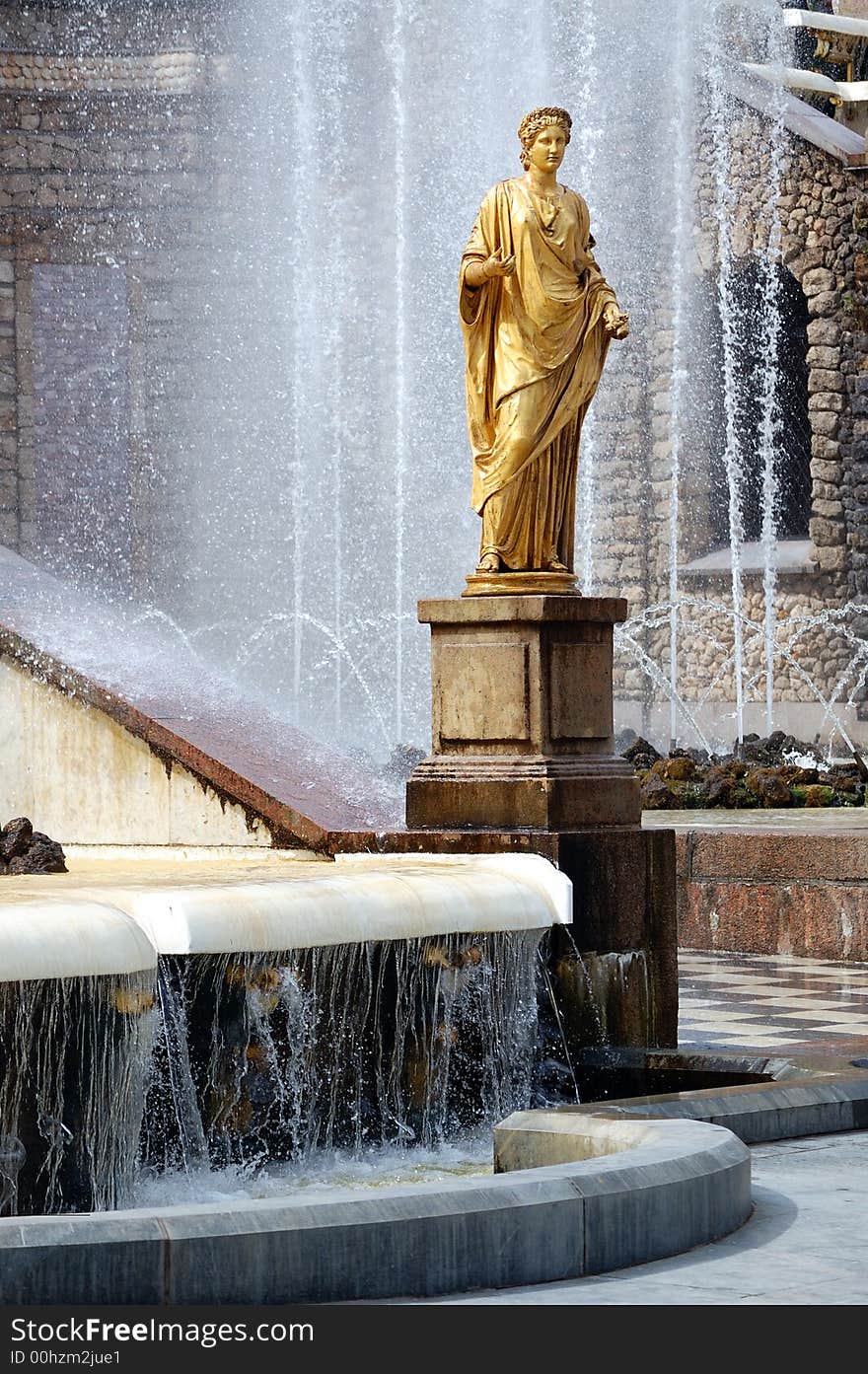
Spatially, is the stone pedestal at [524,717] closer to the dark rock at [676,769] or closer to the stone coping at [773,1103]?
the stone coping at [773,1103]

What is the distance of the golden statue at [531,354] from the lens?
796cm

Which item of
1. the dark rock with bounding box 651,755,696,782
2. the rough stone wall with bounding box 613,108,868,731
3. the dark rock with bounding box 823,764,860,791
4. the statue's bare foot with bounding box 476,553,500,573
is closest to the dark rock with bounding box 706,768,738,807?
the dark rock with bounding box 651,755,696,782

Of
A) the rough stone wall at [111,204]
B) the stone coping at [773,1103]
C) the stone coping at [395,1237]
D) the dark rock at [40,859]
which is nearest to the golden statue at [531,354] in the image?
the dark rock at [40,859]

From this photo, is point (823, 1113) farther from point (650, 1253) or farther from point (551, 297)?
point (551, 297)

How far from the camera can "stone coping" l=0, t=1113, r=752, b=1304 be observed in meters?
4.20

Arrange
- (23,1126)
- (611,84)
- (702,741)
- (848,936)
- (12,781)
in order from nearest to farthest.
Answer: (23,1126) < (12,781) < (848,936) < (702,741) < (611,84)

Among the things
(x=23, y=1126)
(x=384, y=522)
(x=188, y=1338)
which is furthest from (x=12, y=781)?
(x=384, y=522)

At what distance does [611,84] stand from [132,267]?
5393mm

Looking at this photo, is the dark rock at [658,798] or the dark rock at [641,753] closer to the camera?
the dark rock at [658,798]

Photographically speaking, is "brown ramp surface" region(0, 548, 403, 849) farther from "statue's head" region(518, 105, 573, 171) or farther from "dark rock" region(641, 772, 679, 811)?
"dark rock" region(641, 772, 679, 811)

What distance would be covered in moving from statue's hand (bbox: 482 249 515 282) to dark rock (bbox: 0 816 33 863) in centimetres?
218

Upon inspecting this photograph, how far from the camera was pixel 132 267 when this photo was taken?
A: 2727cm

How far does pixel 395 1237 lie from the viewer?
4.45 meters

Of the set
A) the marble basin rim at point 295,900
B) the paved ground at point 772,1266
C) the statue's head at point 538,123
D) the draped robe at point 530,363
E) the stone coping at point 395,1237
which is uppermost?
the statue's head at point 538,123
